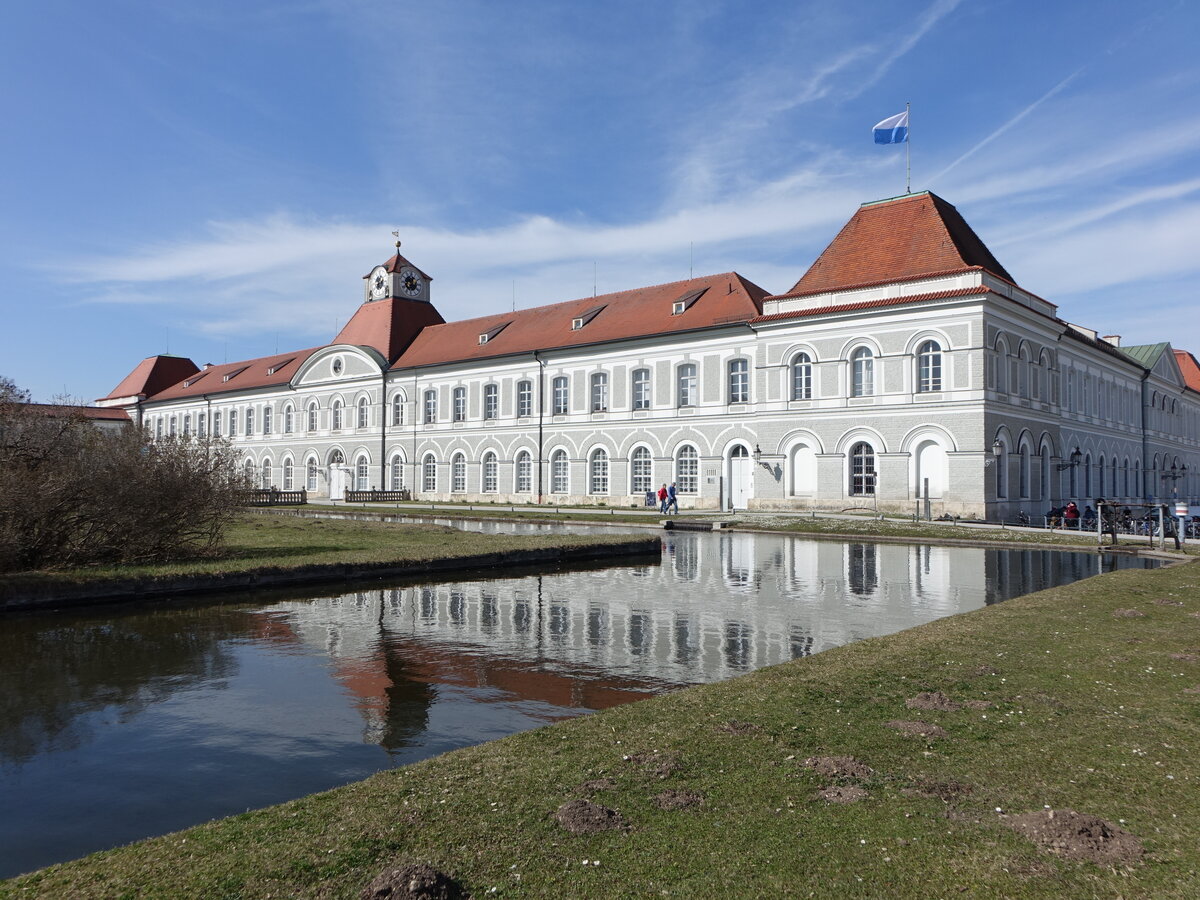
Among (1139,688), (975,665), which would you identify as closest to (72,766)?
(975,665)

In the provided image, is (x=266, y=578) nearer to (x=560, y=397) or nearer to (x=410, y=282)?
(x=560, y=397)

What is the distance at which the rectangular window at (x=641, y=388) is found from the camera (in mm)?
43812

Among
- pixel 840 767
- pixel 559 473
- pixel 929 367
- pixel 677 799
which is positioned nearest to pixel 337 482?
pixel 559 473

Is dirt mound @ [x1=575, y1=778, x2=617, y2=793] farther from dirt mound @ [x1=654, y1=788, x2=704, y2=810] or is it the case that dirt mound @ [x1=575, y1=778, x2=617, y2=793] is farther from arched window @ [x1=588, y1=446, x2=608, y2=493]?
arched window @ [x1=588, y1=446, x2=608, y2=493]

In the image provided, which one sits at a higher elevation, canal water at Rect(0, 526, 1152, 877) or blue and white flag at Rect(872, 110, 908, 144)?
blue and white flag at Rect(872, 110, 908, 144)

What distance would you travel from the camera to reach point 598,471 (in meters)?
45.6

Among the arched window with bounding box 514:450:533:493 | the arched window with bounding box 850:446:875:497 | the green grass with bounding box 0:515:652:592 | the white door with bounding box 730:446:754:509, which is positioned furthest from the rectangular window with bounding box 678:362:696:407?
the green grass with bounding box 0:515:652:592

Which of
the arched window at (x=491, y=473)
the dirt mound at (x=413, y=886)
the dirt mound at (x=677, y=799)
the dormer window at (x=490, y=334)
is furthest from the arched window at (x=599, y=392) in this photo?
the dirt mound at (x=413, y=886)

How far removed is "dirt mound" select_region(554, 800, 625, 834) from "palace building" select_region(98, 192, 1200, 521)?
67.3ft

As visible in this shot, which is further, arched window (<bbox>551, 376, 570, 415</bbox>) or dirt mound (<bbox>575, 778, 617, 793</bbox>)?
arched window (<bbox>551, 376, 570, 415</bbox>)

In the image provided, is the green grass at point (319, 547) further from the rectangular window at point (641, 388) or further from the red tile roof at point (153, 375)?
the red tile roof at point (153, 375)

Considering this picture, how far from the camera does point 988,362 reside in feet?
108

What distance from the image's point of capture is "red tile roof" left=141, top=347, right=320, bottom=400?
6438cm

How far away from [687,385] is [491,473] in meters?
14.4
